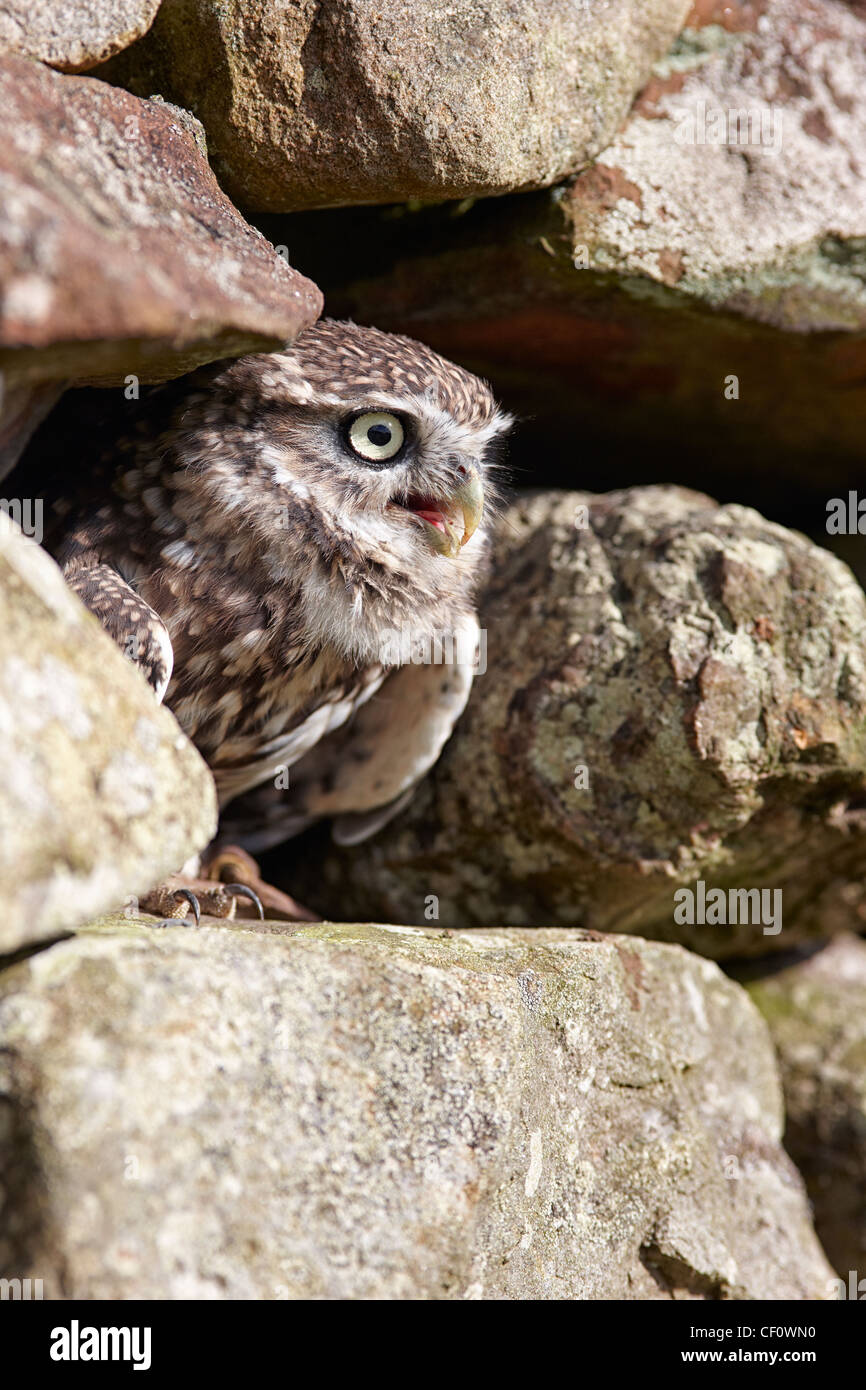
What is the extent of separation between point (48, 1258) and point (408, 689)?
2.08 m

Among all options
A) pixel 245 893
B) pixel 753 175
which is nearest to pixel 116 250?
pixel 245 893

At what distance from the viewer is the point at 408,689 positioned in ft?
11.4

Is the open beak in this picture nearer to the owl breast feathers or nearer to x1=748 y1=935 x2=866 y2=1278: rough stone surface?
the owl breast feathers

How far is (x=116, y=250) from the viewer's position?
5.65 feet

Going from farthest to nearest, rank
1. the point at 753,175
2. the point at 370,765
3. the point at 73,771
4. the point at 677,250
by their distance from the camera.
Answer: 1. the point at 370,765
2. the point at 753,175
3. the point at 677,250
4. the point at 73,771

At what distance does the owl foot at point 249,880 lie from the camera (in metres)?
3.35

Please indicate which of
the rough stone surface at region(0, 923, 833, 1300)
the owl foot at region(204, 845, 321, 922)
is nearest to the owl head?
the rough stone surface at region(0, 923, 833, 1300)

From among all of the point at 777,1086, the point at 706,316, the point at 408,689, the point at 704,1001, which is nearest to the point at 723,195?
the point at 706,316

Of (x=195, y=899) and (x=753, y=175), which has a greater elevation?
(x=753, y=175)

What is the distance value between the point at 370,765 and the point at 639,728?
3.08ft

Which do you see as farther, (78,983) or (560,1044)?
(560,1044)

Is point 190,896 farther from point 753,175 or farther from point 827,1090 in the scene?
point 827,1090

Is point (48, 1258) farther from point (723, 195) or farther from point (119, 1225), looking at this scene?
point (723, 195)

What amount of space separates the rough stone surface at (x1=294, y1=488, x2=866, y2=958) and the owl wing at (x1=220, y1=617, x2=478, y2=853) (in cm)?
12
